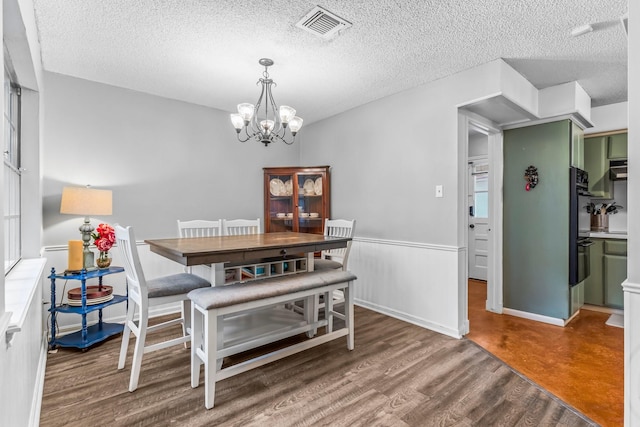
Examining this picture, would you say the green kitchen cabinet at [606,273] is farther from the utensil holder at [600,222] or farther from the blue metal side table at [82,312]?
the blue metal side table at [82,312]

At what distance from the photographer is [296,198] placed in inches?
159

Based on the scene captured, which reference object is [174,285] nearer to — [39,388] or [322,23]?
[39,388]

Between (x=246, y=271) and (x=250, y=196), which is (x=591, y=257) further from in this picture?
(x=250, y=196)

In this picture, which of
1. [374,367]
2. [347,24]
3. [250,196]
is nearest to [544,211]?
[374,367]

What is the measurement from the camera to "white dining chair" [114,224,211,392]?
1.91 m

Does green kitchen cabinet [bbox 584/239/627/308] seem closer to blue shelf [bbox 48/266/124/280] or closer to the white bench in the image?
the white bench

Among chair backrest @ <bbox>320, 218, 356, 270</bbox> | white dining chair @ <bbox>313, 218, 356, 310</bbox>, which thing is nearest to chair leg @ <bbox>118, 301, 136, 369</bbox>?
white dining chair @ <bbox>313, 218, 356, 310</bbox>

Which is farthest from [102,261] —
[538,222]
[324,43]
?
[538,222]

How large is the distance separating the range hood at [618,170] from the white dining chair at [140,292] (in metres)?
4.36

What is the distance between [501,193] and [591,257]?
127cm

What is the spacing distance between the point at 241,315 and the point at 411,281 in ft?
5.47

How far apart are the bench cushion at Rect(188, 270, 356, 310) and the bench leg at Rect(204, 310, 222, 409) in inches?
2.8

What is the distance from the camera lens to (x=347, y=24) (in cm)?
206

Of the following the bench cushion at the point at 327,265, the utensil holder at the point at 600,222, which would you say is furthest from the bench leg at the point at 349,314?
the utensil holder at the point at 600,222
